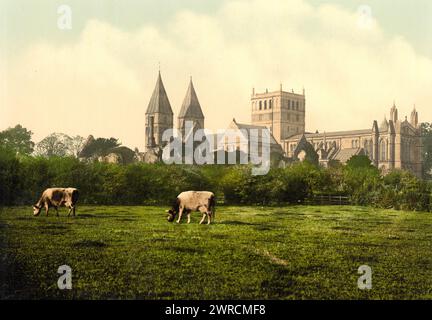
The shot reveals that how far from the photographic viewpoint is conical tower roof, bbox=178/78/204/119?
10.6 meters

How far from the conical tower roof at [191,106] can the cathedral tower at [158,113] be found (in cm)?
30

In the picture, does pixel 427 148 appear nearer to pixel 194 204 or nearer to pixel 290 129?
pixel 290 129

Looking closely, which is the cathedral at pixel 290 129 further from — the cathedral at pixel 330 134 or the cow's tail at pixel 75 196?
the cow's tail at pixel 75 196

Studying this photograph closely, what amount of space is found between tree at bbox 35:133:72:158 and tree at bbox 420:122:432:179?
7.63m

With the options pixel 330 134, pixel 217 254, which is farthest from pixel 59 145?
pixel 330 134

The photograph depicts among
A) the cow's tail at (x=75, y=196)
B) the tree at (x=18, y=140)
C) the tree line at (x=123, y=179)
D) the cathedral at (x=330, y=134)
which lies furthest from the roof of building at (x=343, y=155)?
the tree at (x=18, y=140)

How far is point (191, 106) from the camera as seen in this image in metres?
10.6

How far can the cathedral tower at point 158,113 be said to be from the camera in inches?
410

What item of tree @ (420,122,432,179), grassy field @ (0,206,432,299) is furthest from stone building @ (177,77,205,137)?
tree @ (420,122,432,179)

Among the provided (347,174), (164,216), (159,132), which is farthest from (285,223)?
(347,174)

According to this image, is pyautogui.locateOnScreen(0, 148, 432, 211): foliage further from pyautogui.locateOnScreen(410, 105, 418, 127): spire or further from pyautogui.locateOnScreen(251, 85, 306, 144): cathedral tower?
pyautogui.locateOnScreen(410, 105, 418, 127): spire

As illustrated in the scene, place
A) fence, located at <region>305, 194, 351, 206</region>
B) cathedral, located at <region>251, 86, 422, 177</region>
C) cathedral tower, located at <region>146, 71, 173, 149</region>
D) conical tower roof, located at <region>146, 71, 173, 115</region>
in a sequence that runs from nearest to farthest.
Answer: cathedral tower, located at <region>146, 71, 173, 149</region> → conical tower roof, located at <region>146, 71, 173, 115</region> → cathedral, located at <region>251, 86, 422, 177</region> → fence, located at <region>305, 194, 351, 206</region>

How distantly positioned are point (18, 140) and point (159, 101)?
2933 millimetres

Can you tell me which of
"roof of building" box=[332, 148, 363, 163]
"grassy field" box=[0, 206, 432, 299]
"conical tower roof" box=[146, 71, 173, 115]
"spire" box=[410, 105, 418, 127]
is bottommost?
"grassy field" box=[0, 206, 432, 299]
